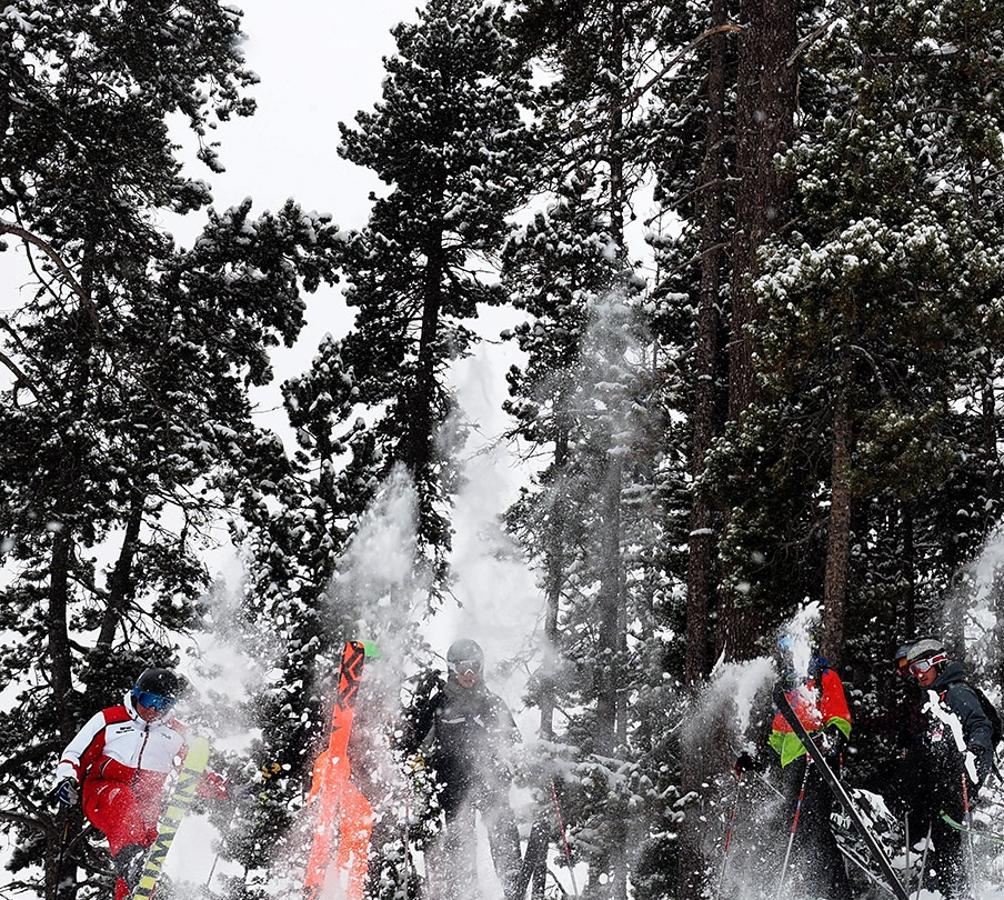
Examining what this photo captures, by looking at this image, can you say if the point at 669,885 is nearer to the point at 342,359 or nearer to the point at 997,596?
the point at 997,596

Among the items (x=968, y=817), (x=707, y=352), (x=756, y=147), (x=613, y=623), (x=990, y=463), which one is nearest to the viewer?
(x=968, y=817)

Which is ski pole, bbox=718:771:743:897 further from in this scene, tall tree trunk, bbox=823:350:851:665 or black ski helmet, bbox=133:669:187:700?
black ski helmet, bbox=133:669:187:700

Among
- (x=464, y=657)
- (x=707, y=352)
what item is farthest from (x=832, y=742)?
(x=707, y=352)

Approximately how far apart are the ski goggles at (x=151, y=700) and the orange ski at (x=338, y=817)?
317 centimetres

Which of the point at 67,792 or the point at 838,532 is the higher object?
the point at 838,532

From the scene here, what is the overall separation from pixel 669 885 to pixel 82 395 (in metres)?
9.91

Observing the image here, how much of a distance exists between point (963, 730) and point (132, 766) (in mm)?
6628

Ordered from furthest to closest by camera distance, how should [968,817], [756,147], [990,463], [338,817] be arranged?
[338,817]
[990,463]
[756,147]
[968,817]

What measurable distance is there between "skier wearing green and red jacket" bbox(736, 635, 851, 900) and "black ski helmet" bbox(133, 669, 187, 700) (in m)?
4.84

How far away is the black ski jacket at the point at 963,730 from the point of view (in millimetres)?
7789

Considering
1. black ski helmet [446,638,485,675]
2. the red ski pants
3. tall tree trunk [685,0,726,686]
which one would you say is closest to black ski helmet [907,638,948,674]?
black ski helmet [446,638,485,675]

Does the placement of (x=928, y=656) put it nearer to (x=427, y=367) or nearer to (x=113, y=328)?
(x=113, y=328)

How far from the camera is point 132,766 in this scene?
8398 millimetres

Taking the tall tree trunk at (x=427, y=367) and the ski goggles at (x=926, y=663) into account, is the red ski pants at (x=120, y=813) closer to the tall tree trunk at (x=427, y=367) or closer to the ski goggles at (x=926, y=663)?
the ski goggles at (x=926, y=663)
